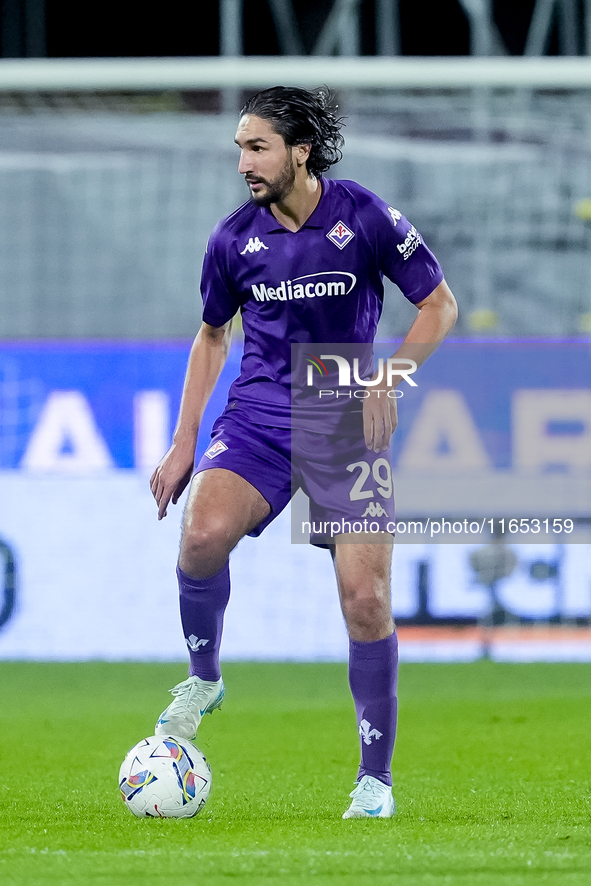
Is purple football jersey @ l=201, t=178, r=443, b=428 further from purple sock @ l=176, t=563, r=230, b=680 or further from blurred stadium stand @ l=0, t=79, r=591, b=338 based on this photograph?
blurred stadium stand @ l=0, t=79, r=591, b=338

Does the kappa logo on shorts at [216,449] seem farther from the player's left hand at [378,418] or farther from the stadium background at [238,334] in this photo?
the stadium background at [238,334]

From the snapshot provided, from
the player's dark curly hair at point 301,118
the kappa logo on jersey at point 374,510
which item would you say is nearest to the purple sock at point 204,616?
the kappa logo on jersey at point 374,510

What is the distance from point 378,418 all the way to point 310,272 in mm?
466

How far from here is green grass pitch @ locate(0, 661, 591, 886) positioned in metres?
2.76

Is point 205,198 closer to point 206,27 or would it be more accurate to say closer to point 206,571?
point 206,27

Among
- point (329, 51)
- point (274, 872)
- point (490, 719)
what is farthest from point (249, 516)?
point (329, 51)

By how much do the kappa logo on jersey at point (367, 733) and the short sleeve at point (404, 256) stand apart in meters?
1.19

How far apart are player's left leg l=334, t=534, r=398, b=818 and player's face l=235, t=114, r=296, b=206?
0.99m

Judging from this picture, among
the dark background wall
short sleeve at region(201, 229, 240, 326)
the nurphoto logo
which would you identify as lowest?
the nurphoto logo

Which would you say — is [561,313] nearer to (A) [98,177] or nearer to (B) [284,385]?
(A) [98,177]

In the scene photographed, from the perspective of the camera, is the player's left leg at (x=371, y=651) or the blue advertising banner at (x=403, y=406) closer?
the player's left leg at (x=371, y=651)

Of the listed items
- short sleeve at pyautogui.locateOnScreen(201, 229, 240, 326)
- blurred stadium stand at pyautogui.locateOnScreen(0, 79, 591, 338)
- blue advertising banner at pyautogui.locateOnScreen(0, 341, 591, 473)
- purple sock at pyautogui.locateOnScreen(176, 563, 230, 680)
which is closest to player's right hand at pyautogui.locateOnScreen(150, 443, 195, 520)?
purple sock at pyautogui.locateOnScreen(176, 563, 230, 680)

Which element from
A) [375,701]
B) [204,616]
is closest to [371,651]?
[375,701]

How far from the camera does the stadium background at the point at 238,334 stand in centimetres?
792
